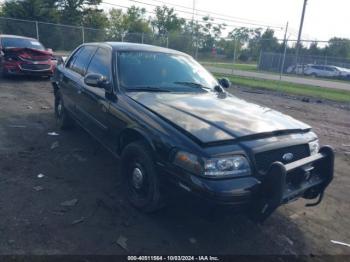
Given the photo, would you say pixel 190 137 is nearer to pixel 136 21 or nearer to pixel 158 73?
pixel 158 73

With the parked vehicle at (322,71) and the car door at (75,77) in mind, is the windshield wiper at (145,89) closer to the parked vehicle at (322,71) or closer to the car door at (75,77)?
the car door at (75,77)

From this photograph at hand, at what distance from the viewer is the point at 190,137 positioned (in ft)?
10.2

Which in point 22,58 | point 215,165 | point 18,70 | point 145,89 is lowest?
point 18,70

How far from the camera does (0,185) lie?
4.13 metres

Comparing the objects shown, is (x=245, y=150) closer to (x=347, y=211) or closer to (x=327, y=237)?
(x=327, y=237)

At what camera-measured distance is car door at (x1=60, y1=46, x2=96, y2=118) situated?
17.9 feet

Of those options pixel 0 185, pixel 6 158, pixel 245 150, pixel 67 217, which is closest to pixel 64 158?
pixel 6 158

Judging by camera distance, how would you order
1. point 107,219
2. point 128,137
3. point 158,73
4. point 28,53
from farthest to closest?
point 28,53 → point 158,73 → point 128,137 → point 107,219

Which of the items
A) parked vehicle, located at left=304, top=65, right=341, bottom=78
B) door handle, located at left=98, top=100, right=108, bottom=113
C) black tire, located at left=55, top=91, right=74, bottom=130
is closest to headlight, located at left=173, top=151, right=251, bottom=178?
door handle, located at left=98, top=100, right=108, bottom=113

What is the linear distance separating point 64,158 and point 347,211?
13.2ft

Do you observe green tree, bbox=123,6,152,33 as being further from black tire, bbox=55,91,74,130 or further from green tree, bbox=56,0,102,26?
black tire, bbox=55,91,74,130

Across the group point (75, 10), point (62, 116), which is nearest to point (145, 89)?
point (62, 116)

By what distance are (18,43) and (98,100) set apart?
9.17m

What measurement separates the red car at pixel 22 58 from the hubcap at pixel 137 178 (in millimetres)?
9350
